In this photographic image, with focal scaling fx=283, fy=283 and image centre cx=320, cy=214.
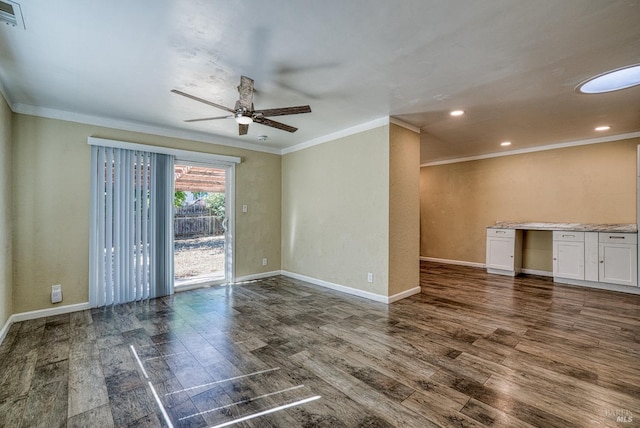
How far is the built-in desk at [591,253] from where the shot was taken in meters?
4.30

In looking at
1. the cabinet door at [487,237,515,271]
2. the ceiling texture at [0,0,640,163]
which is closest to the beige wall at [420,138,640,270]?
the cabinet door at [487,237,515,271]

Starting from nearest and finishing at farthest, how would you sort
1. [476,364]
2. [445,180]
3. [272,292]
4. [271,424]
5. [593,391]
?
[271,424] → [593,391] → [476,364] → [272,292] → [445,180]

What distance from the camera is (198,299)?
4.14 metres

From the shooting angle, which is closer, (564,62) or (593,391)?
(593,391)

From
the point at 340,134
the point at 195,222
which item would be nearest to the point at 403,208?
the point at 340,134

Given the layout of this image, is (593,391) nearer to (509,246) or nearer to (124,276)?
(509,246)

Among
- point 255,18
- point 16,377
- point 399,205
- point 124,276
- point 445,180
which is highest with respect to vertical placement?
point 255,18

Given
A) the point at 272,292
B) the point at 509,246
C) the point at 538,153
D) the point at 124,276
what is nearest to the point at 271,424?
the point at 272,292

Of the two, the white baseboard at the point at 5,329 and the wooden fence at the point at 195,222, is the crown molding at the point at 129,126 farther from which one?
the white baseboard at the point at 5,329

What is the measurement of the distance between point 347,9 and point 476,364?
282cm

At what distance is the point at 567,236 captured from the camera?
4.84 meters

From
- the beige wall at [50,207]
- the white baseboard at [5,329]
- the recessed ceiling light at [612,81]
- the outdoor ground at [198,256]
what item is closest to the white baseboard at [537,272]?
the recessed ceiling light at [612,81]

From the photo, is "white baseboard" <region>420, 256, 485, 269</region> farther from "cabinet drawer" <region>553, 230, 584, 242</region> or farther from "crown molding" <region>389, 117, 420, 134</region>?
"crown molding" <region>389, 117, 420, 134</region>

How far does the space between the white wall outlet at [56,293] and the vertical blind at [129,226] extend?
0.30 metres
